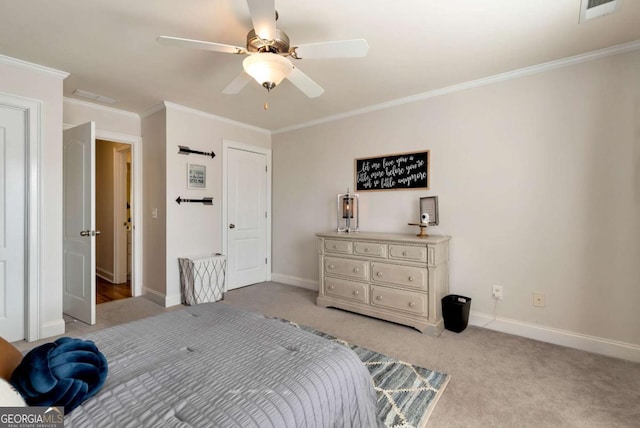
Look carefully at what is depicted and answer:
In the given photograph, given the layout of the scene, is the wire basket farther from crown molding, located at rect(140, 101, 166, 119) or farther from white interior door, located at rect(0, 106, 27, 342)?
crown molding, located at rect(140, 101, 166, 119)

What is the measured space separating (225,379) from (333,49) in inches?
68.7

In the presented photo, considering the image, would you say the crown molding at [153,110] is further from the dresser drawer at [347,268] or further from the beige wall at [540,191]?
the dresser drawer at [347,268]

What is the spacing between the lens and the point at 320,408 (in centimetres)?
112

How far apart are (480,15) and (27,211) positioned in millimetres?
3865

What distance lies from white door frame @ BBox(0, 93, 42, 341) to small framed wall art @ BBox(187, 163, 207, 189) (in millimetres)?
1424

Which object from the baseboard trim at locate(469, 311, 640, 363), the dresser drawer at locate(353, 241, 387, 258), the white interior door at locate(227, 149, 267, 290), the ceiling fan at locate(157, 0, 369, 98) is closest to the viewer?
the ceiling fan at locate(157, 0, 369, 98)

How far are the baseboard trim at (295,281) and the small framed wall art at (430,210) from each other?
72.8 inches

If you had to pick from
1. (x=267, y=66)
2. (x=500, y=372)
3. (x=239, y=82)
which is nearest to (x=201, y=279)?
(x=239, y=82)

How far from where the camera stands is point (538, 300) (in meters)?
2.71

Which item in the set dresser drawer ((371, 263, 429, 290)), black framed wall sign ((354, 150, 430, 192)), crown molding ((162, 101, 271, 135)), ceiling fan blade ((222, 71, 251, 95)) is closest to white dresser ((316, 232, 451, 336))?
dresser drawer ((371, 263, 429, 290))

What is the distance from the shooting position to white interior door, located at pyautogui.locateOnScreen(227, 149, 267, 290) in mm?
4324

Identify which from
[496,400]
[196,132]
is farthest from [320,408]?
[196,132]

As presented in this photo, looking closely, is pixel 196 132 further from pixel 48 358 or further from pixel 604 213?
pixel 604 213

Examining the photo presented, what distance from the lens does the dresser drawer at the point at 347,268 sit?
326 centimetres
